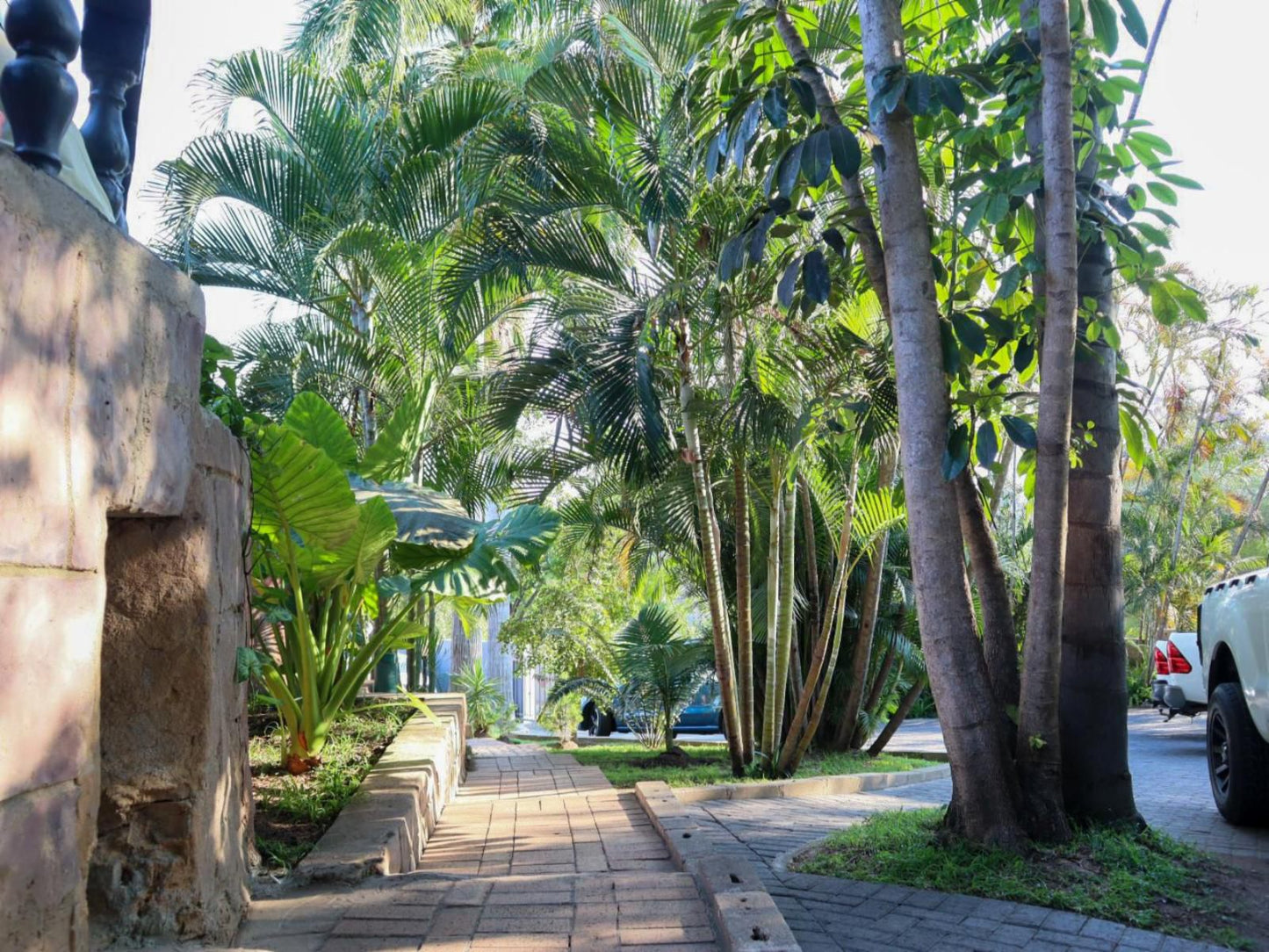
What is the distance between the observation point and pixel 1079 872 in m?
4.79

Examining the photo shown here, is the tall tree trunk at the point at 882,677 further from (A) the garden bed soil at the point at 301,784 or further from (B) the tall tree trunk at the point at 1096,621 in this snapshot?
(B) the tall tree trunk at the point at 1096,621

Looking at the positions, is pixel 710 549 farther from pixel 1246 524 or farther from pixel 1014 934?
pixel 1246 524

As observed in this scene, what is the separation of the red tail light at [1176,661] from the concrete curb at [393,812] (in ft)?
25.6

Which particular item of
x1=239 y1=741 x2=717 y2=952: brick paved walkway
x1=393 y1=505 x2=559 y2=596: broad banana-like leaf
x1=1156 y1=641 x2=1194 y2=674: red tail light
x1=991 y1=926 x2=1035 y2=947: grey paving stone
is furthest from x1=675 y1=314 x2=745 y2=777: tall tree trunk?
x1=1156 y1=641 x2=1194 y2=674: red tail light

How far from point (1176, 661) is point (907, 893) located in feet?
26.8

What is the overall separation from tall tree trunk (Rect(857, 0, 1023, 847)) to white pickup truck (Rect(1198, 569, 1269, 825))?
1.54 metres

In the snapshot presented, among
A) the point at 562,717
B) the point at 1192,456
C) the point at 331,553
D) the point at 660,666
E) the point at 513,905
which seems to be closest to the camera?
the point at 513,905

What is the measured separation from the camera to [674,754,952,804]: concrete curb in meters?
7.93

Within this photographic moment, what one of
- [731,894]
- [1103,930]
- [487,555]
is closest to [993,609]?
[1103,930]

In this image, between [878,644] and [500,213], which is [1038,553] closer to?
[500,213]

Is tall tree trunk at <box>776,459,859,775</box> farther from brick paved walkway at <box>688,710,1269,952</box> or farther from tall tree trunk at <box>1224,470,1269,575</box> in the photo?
tall tree trunk at <box>1224,470,1269,575</box>

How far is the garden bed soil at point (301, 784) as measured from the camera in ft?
15.4

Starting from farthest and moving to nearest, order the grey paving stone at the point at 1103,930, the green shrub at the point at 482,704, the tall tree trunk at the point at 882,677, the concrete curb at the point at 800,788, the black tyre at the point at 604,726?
the black tyre at the point at 604,726 → the green shrub at the point at 482,704 → the tall tree trunk at the point at 882,677 → the concrete curb at the point at 800,788 → the grey paving stone at the point at 1103,930

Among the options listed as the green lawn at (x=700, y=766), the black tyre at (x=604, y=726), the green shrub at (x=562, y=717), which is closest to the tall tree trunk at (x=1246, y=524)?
the black tyre at (x=604, y=726)
